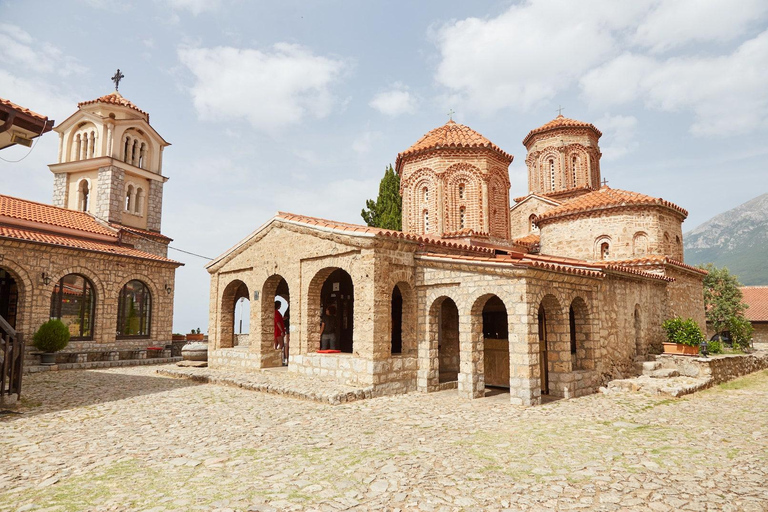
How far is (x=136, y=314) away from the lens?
63.9 feet

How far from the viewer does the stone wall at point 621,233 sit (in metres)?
16.9

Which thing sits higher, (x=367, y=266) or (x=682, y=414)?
(x=367, y=266)

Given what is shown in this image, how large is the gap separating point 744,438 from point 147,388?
12085 mm

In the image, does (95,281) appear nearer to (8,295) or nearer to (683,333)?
(8,295)

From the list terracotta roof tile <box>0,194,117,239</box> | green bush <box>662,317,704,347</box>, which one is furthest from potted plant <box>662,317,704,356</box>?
terracotta roof tile <box>0,194,117,239</box>

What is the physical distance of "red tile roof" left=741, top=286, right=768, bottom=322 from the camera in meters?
28.8

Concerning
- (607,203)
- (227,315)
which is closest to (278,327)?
(227,315)

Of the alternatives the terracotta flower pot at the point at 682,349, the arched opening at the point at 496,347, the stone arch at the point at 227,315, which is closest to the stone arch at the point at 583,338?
the arched opening at the point at 496,347

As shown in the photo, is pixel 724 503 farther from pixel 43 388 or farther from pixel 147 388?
pixel 43 388

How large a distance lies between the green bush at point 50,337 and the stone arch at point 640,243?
19801 mm

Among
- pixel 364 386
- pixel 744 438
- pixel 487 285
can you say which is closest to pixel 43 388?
pixel 364 386

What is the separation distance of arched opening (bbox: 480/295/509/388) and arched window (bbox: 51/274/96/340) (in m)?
14.0

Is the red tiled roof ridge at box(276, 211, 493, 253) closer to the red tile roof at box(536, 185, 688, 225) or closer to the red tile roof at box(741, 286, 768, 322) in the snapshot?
the red tile roof at box(536, 185, 688, 225)

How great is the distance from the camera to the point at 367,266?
34.7 ft
